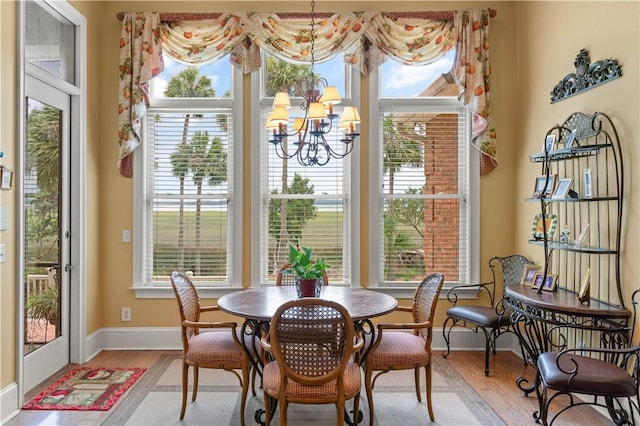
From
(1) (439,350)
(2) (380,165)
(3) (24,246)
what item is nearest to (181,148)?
(3) (24,246)

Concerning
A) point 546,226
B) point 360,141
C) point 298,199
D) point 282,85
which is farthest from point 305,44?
point 546,226

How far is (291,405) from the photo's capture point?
2.92 metres

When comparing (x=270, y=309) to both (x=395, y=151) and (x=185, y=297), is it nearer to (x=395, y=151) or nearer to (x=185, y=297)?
(x=185, y=297)

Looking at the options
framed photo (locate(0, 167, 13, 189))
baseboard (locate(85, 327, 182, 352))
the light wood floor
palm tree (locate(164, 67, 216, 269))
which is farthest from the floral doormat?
framed photo (locate(0, 167, 13, 189))

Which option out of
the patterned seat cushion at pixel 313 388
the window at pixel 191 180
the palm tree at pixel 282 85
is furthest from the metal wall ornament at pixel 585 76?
the window at pixel 191 180

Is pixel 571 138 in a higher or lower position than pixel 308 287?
higher

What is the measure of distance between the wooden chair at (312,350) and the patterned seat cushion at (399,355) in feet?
1.51

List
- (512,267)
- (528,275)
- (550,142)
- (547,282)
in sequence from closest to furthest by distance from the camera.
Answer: (547,282) → (550,142) → (528,275) → (512,267)

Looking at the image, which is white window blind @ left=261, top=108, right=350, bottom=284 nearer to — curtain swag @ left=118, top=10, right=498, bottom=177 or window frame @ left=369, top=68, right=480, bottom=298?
window frame @ left=369, top=68, right=480, bottom=298

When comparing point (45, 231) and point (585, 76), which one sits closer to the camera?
point (585, 76)

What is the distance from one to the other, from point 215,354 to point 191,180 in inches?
78.0

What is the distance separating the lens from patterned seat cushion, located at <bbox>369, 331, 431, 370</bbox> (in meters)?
2.58

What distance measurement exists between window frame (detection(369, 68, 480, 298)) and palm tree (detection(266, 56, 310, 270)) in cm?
74

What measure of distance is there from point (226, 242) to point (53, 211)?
57.0 inches
